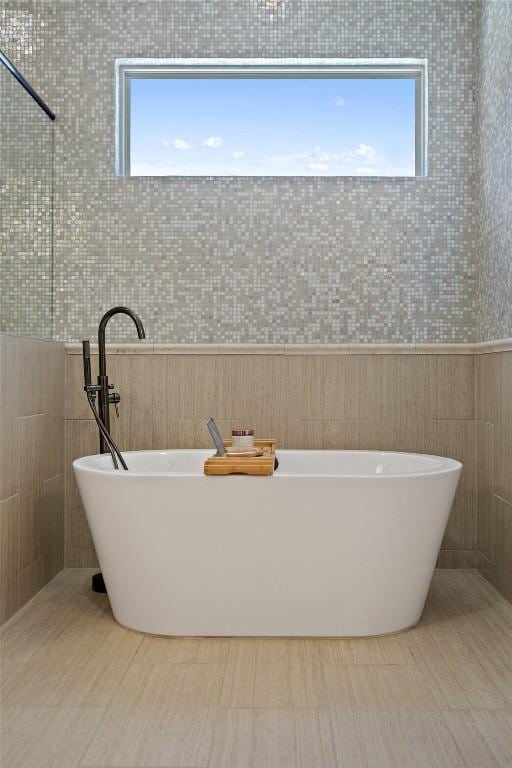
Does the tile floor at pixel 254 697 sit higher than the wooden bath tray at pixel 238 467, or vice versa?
the wooden bath tray at pixel 238 467

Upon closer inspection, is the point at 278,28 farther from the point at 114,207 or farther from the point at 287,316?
the point at 287,316

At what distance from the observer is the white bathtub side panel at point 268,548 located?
234 centimetres

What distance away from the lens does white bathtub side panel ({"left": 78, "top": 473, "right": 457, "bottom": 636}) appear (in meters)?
2.34

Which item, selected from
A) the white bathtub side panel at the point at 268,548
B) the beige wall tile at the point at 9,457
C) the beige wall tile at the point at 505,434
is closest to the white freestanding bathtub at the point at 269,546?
the white bathtub side panel at the point at 268,548

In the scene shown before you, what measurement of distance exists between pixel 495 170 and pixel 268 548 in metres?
1.95

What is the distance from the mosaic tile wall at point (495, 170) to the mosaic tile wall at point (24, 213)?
204cm

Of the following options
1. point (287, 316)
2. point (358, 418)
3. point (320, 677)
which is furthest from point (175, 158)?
point (320, 677)

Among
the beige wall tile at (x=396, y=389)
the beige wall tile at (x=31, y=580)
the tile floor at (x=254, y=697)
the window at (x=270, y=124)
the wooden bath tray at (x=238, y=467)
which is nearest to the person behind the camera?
the tile floor at (x=254, y=697)

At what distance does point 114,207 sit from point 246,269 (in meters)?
0.71

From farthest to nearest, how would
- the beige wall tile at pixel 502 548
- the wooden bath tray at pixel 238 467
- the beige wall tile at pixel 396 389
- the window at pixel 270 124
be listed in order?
the window at pixel 270 124 → the beige wall tile at pixel 396 389 → the beige wall tile at pixel 502 548 → the wooden bath tray at pixel 238 467

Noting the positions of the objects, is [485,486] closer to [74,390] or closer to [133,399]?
[133,399]

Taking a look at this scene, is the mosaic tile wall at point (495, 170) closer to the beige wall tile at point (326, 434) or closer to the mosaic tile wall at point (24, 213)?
the beige wall tile at point (326, 434)

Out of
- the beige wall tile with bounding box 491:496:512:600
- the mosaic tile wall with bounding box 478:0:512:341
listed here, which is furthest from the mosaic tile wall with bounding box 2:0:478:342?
the beige wall tile with bounding box 491:496:512:600

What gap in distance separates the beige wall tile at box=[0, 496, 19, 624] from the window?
5.89ft
